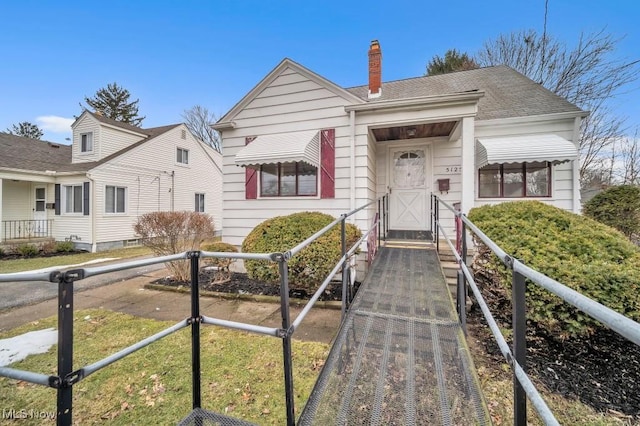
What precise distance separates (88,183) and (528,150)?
53.2ft

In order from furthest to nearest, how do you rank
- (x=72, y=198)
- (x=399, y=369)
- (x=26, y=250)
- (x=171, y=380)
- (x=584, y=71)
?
(x=584, y=71) < (x=72, y=198) < (x=26, y=250) < (x=171, y=380) < (x=399, y=369)

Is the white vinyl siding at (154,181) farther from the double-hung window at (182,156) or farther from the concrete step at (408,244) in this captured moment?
the concrete step at (408,244)

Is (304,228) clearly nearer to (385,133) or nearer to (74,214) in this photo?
(385,133)

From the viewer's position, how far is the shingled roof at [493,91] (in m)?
7.41

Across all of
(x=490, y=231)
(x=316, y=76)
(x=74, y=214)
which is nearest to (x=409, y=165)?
(x=316, y=76)

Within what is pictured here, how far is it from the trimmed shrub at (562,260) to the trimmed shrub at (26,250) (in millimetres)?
15648

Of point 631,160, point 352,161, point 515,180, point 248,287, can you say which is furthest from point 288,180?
point 631,160

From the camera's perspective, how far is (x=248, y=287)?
6.04m

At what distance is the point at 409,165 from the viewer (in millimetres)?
8203

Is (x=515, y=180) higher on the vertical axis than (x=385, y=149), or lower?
lower

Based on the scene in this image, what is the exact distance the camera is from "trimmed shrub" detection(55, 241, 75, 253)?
11680 millimetres

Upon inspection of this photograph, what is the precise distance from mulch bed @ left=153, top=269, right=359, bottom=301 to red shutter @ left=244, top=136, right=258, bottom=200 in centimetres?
217

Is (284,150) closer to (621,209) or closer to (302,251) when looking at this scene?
(302,251)

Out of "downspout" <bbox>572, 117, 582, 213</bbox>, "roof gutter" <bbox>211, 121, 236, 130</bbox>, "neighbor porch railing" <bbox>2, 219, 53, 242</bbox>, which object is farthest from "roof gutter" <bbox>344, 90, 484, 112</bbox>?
"neighbor porch railing" <bbox>2, 219, 53, 242</bbox>
